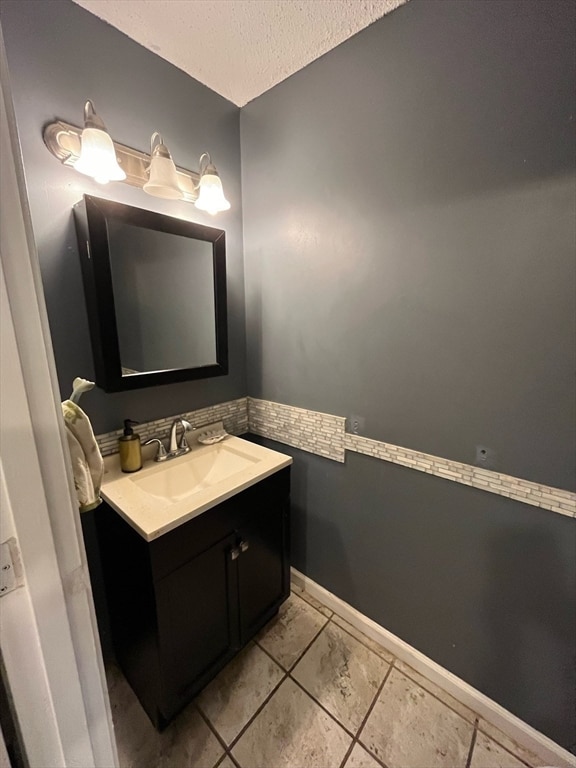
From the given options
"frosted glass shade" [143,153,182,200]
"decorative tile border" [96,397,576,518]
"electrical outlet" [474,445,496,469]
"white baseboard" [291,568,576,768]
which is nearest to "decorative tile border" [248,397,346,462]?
"decorative tile border" [96,397,576,518]

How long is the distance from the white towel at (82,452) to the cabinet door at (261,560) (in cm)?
55

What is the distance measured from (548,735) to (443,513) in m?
0.74

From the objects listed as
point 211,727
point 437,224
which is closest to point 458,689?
point 211,727

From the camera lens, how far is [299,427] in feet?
4.88

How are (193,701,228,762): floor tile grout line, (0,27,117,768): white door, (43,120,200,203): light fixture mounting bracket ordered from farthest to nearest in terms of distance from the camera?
(193,701,228,762): floor tile grout line, (43,120,200,203): light fixture mounting bracket, (0,27,117,768): white door

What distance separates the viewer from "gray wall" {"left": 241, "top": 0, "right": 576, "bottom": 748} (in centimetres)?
86

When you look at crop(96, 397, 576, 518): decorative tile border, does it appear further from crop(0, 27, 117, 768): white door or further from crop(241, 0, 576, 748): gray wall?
crop(0, 27, 117, 768): white door

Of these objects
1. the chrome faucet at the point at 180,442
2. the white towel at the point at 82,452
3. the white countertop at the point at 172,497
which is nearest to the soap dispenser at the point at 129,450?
the white countertop at the point at 172,497

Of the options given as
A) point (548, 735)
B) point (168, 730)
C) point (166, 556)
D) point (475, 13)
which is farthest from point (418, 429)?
point (168, 730)

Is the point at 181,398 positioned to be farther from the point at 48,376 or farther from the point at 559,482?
the point at 559,482

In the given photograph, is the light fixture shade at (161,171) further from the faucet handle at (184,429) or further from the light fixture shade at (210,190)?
the faucet handle at (184,429)

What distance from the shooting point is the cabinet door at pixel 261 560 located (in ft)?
3.93

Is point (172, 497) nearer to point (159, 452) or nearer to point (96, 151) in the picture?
point (159, 452)

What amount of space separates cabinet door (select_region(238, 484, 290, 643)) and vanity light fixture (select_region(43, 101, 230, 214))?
3.76 feet
